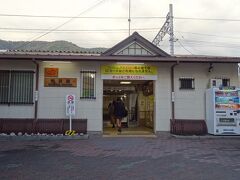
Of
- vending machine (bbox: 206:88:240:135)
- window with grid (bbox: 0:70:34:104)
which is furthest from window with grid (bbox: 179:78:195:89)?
window with grid (bbox: 0:70:34:104)

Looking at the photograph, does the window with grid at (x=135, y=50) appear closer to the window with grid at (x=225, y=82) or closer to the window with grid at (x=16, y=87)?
the window with grid at (x=225, y=82)

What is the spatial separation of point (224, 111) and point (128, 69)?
497cm

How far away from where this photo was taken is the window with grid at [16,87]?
1593 centimetres

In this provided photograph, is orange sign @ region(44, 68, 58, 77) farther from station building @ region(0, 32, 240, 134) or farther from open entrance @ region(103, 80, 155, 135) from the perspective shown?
open entrance @ region(103, 80, 155, 135)

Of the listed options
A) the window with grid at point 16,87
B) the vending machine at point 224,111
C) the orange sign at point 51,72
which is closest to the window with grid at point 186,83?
the vending machine at point 224,111

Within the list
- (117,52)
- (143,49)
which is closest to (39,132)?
(117,52)

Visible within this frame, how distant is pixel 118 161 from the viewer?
9.26 metres

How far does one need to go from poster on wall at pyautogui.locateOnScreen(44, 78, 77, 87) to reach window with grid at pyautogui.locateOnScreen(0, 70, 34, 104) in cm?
78

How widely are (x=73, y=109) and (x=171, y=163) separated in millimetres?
7246

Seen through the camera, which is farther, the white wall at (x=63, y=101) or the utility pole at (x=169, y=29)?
the utility pole at (x=169, y=29)

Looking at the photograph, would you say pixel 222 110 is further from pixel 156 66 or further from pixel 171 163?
pixel 171 163

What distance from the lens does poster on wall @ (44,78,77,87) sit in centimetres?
1606

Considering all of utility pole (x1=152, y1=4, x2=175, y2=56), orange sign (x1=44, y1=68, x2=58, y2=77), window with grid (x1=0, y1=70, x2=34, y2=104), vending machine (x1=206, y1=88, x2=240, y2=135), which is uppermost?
utility pole (x1=152, y1=4, x2=175, y2=56)

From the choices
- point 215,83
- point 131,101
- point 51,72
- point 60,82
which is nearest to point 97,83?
point 60,82
